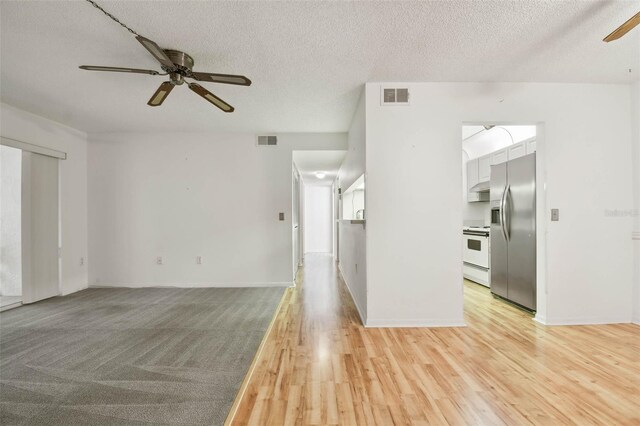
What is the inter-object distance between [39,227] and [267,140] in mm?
3475

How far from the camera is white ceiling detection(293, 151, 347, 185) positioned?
4.96 metres

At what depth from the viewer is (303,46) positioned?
89.7 inches

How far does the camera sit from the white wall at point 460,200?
2.90m

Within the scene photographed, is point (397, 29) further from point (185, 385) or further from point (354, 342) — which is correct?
point (185, 385)

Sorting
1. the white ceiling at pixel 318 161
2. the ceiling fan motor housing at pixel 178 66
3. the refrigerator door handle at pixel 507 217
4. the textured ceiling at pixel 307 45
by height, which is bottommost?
the refrigerator door handle at pixel 507 217

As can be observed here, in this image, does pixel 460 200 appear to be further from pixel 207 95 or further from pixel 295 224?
pixel 295 224

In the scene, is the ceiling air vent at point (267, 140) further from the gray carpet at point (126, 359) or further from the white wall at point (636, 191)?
the white wall at point (636, 191)

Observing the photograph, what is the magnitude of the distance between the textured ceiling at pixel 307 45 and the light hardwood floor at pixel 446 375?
2.51 m

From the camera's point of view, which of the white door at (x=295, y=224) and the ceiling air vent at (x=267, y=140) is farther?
the white door at (x=295, y=224)

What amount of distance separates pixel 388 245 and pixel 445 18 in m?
1.96

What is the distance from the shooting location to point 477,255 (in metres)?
4.41

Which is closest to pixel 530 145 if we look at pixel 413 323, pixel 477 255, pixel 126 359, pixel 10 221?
pixel 477 255

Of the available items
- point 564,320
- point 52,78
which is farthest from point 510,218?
point 52,78

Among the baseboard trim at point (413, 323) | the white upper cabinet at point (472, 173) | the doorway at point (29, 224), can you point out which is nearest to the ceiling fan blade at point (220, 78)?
the baseboard trim at point (413, 323)
